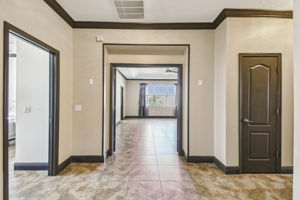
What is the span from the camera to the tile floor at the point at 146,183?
263 centimetres

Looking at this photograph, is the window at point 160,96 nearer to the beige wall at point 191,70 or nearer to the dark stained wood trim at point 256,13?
the beige wall at point 191,70

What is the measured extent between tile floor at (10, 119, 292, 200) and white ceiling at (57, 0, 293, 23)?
2817mm

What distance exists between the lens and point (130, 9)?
3.36m

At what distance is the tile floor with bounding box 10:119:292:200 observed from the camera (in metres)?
2.63

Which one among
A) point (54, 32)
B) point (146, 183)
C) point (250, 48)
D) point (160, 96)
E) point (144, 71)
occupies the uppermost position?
point (144, 71)

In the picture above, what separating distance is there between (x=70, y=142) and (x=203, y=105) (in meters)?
2.77

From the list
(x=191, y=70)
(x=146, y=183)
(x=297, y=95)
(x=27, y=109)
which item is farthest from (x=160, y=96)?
(x=297, y=95)

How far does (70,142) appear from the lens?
3904 millimetres

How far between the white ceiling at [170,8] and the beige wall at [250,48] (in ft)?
0.93

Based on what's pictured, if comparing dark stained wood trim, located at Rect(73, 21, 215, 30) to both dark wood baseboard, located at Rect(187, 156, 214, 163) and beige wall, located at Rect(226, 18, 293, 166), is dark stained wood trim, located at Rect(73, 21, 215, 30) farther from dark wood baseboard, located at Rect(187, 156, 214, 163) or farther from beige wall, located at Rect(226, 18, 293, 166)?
→ dark wood baseboard, located at Rect(187, 156, 214, 163)

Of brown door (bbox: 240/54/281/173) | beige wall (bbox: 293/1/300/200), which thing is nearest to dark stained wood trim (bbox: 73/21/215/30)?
brown door (bbox: 240/54/281/173)

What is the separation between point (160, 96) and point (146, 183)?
10.9 metres

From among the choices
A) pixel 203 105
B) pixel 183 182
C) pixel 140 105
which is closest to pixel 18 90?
pixel 183 182

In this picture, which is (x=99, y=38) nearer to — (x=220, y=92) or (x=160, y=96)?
(x=220, y=92)
